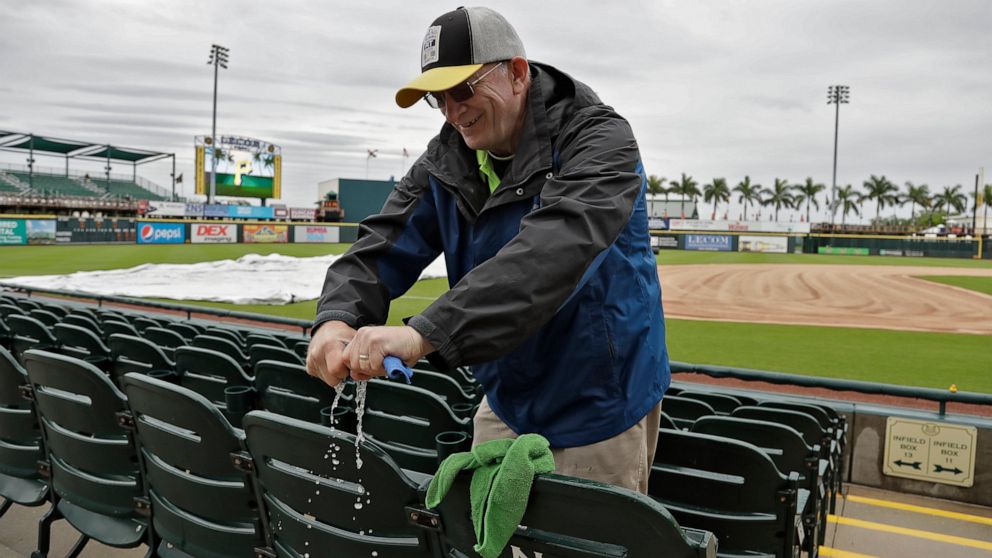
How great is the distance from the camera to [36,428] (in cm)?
265

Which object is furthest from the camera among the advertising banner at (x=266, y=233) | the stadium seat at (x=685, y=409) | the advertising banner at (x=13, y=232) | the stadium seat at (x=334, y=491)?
the advertising banner at (x=266, y=233)

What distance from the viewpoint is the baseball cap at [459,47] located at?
5.16 feet

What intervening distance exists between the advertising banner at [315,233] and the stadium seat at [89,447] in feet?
148

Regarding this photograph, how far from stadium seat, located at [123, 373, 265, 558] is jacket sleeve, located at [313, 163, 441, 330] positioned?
18.2 inches

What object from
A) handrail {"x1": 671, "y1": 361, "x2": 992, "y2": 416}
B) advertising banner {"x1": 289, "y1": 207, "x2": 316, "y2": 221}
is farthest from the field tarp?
advertising banner {"x1": 289, "y1": 207, "x2": 316, "y2": 221}

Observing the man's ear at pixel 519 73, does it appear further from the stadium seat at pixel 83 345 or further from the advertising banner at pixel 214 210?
the advertising banner at pixel 214 210

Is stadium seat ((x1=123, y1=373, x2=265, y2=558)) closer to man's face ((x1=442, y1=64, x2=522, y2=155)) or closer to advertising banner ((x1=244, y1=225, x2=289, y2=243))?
man's face ((x1=442, y1=64, x2=522, y2=155))

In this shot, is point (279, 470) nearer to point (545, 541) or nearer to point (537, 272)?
point (545, 541)

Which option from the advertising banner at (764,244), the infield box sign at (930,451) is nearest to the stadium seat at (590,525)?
the infield box sign at (930,451)

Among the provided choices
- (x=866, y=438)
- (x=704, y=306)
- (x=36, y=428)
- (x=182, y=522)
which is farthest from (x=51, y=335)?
(x=704, y=306)

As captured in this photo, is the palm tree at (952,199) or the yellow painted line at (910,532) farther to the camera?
the palm tree at (952,199)

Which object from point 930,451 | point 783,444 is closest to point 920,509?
point 930,451

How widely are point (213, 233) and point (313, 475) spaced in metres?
43.1

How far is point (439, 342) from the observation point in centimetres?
128
